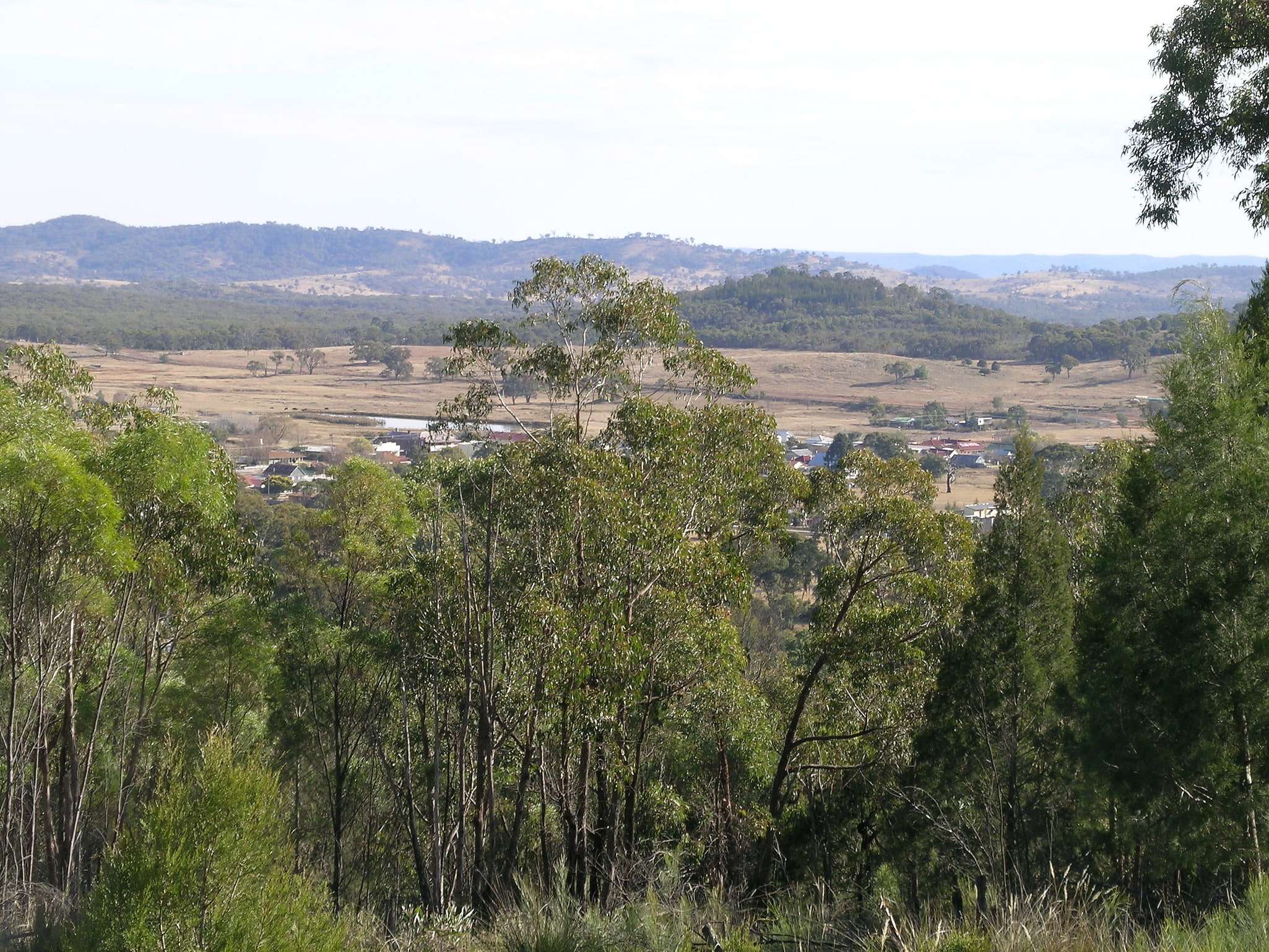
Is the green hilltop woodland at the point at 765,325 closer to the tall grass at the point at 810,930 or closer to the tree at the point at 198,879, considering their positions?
the tall grass at the point at 810,930

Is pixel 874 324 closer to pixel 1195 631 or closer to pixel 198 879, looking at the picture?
pixel 1195 631

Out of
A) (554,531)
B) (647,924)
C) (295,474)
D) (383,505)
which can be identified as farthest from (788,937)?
(295,474)

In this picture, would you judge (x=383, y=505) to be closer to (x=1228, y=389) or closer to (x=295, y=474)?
(x=1228, y=389)

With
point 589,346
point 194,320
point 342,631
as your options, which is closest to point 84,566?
point 342,631

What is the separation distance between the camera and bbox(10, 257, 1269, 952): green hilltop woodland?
5.40 meters

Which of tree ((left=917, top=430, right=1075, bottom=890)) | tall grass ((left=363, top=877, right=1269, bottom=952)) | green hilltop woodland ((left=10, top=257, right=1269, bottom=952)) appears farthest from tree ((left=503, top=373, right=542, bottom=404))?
tall grass ((left=363, top=877, right=1269, bottom=952))

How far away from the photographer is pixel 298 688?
440 inches

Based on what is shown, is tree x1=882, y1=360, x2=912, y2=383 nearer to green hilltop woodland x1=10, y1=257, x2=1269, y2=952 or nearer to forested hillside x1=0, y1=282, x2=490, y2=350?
forested hillside x1=0, y1=282, x2=490, y2=350

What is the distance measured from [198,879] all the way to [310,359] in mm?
98322

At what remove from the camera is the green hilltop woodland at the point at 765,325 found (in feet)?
323

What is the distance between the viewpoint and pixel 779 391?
86.8 m

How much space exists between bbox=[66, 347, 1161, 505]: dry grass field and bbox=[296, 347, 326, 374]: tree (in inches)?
42.7

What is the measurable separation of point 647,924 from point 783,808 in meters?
6.36

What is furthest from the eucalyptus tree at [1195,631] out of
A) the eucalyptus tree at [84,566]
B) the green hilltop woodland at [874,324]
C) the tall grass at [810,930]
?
the green hilltop woodland at [874,324]
